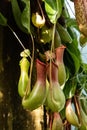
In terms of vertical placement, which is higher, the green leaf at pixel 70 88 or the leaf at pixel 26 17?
the leaf at pixel 26 17

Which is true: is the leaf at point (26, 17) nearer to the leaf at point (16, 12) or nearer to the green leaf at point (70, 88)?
the leaf at point (16, 12)

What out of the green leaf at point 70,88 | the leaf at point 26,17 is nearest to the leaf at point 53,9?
the leaf at point 26,17

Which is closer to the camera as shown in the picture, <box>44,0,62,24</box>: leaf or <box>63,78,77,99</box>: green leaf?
<box>44,0,62,24</box>: leaf

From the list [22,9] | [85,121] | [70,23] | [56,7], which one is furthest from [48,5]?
[85,121]

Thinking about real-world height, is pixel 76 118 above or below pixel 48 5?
below

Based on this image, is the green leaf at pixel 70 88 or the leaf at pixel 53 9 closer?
the leaf at pixel 53 9

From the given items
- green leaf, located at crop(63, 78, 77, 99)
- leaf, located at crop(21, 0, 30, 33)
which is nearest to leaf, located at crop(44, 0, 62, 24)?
leaf, located at crop(21, 0, 30, 33)

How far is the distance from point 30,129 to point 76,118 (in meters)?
0.12

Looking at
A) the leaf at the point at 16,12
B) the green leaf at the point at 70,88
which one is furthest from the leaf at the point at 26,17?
the green leaf at the point at 70,88

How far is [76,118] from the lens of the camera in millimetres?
818

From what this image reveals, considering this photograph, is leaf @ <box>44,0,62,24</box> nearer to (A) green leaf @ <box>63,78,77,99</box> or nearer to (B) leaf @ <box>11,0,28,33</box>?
(B) leaf @ <box>11,0,28,33</box>

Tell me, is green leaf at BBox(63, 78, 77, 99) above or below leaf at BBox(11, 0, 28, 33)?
below

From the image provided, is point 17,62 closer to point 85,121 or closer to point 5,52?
point 5,52

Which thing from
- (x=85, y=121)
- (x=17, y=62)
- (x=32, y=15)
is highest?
(x=32, y=15)
